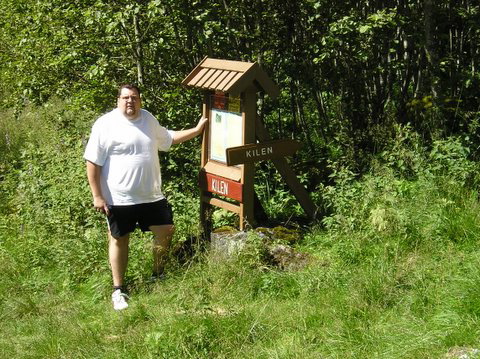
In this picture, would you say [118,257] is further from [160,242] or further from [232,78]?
[232,78]

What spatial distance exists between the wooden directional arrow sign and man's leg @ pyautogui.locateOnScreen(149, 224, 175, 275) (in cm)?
80

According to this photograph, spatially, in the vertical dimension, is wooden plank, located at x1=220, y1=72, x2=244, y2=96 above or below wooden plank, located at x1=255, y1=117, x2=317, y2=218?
above

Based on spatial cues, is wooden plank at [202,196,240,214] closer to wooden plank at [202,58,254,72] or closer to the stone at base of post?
the stone at base of post

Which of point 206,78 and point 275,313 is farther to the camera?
point 206,78

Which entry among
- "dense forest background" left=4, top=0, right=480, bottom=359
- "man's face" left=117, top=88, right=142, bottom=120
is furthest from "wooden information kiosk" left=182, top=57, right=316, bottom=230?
"man's face" left=117, top=88, right=142, bottom=120

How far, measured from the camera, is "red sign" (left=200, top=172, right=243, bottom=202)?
638 cm

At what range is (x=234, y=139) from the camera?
21.1 feet

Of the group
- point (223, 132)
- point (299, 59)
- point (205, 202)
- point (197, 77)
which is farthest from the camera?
point (299, 59)

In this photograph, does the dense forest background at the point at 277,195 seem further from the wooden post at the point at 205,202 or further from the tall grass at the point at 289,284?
the wooden post at the point at 205,202

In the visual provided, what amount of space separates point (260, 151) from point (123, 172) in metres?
1.25

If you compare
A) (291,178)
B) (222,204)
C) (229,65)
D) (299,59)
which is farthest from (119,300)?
(299,59)

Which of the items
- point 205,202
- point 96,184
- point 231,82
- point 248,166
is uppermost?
point 231,82

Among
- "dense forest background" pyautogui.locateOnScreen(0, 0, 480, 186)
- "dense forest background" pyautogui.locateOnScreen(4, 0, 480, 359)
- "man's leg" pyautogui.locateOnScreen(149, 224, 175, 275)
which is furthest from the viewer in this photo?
"dense forest background" pyautogui.locateOnScreen(0, 0, 480, 186)

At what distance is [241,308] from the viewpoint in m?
5.09
